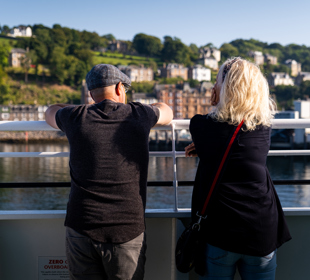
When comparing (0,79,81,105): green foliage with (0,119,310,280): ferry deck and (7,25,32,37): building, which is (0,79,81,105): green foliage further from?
(0,119,310,280): ferry deck

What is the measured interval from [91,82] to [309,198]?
69.1 feet

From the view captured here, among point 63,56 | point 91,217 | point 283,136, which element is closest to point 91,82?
point 91,217

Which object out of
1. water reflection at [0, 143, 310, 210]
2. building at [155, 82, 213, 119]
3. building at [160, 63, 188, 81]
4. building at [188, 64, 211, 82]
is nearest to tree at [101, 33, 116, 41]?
building at [160, 63, 188, 81]

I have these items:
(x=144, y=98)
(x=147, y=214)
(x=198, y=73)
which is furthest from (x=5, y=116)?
(x=147, y=214)

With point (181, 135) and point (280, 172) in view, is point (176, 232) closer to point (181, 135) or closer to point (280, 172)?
point (280, 172)

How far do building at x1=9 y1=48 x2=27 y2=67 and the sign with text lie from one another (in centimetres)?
9685

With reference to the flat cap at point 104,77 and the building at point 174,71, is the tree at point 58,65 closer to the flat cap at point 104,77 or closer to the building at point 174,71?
the building at point 174,71

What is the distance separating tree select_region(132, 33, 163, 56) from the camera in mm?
114500

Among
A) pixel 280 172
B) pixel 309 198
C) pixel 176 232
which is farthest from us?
pixel 280 172

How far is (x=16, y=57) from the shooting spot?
9244 centimetres

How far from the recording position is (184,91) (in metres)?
74.1

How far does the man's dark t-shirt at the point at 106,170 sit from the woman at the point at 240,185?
26cm

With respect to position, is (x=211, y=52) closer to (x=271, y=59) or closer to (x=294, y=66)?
(x=271, y=59)

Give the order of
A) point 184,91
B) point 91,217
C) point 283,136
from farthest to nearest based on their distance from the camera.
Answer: point 184,91 < point 283,136 < point 91,217
